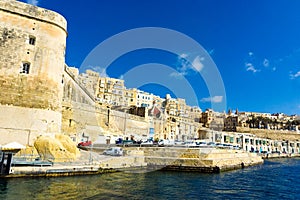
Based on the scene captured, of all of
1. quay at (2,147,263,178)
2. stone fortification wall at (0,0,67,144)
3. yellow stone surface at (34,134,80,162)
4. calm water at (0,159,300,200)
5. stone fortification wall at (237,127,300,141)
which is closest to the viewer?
calm water at (0,159,300,200)

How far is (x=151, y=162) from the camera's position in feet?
72.8

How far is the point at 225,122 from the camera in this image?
107 meters

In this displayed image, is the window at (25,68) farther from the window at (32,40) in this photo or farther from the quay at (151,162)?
the quay at (151,162)

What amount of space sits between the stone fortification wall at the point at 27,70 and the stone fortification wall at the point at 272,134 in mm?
78742

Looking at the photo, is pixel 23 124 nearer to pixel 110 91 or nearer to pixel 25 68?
pixel 25 68

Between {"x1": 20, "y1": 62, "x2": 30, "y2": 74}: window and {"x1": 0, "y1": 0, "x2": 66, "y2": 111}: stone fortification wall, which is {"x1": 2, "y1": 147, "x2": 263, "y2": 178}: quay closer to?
{"x1": 0, "y1": 0, "x2": 66, "y2": 111}: stone fortification wall

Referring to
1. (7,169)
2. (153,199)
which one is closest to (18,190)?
(7,169)

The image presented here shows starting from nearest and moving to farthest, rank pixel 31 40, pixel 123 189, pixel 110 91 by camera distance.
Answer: pixel 123 189
pixel 31 40
pixel 110 91

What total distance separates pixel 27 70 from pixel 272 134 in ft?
295

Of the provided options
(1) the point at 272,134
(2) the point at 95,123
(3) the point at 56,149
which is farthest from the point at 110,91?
(3) the point at 56,149

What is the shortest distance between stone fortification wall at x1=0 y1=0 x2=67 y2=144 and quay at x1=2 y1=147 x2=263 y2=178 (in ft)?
15.2

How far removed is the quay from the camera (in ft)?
52.1

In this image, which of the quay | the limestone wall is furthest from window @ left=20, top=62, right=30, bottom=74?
the quay

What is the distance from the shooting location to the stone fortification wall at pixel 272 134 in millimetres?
86694
